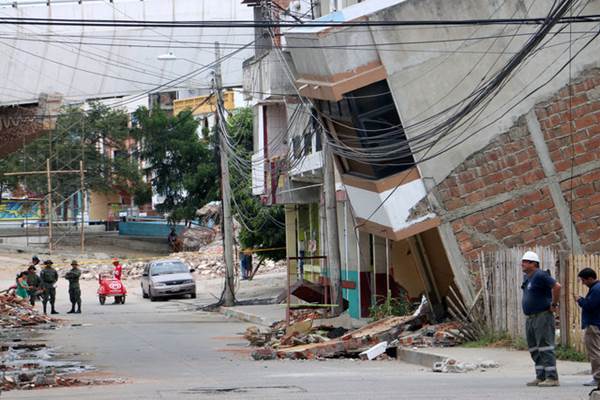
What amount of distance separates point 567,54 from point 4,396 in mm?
12245

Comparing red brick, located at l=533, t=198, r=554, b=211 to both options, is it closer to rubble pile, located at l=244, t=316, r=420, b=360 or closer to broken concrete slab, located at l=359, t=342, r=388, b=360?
rubble pile, located at l=244, t=316, r=420, b=360

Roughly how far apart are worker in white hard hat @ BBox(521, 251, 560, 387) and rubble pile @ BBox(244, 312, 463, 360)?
20.5 feet

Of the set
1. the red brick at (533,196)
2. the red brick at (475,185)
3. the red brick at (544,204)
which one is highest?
the red brick at (475,185)

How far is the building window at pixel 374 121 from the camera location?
70.8 ft

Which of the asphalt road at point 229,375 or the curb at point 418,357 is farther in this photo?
the curb at point 418,357

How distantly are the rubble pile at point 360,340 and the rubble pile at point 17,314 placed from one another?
1140 centimetres

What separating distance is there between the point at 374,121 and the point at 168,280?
24962 mm

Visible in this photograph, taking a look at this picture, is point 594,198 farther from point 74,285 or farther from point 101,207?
point 101,207

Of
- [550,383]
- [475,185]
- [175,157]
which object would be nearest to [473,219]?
[475,185]

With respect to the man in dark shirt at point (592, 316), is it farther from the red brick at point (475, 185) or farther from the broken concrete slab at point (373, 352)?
the red brick at point (475, 185)

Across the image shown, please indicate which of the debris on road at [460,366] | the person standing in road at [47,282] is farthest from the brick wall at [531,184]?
the person standing in road at [47,282]

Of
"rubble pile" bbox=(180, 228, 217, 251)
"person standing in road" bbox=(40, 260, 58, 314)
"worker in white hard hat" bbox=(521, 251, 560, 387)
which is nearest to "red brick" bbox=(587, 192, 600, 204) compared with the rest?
"worker in white hard hat" bbox=(521, 251, 560, 387)

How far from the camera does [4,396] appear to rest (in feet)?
46.2

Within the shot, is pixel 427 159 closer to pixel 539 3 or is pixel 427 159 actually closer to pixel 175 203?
pixel 539 3
